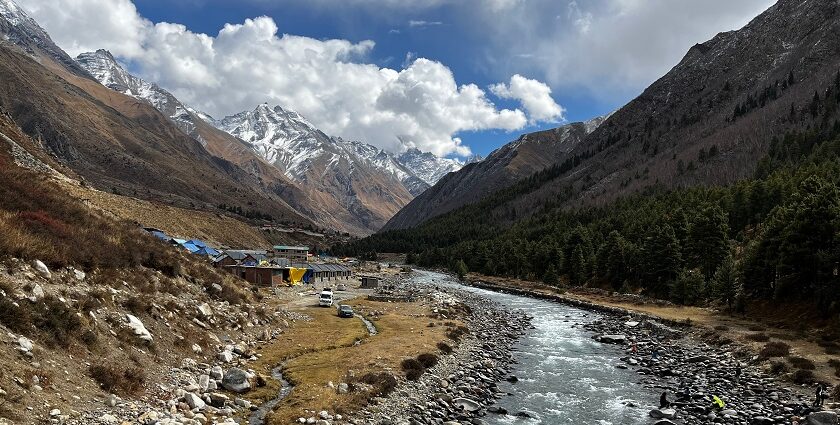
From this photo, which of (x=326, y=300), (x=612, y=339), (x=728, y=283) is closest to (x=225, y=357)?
(x=612, y=339)

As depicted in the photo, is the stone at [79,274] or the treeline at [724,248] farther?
the treeline at [724,248]

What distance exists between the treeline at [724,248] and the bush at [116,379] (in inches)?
2136

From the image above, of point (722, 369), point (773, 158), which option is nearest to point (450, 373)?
point (722, 369)

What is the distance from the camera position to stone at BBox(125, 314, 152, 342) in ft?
83.6

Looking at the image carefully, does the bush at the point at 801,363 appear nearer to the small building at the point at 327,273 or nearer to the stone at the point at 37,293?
the stone at the point at 37,293

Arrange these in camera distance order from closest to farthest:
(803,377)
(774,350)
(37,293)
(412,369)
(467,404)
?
(37,293)
(467,404)
(803,377)
(412,369)
(774,350)

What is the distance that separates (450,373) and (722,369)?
2133cm

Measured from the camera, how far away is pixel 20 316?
63.7 feet

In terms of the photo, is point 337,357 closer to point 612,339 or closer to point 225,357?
point 225,357

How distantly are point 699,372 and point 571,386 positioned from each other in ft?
35.8

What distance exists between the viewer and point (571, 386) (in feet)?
116

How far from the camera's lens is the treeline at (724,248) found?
160ft

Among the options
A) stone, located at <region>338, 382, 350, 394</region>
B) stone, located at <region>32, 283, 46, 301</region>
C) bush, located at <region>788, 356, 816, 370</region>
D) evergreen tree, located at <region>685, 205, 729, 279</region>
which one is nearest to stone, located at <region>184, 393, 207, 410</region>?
stone, located at <region>338, 382, 350, 394</region>

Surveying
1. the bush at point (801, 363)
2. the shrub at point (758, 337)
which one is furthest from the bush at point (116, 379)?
the shrub at point (758, 337)
